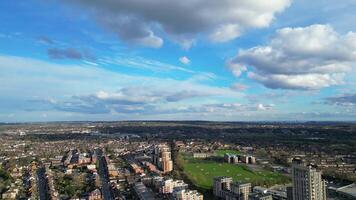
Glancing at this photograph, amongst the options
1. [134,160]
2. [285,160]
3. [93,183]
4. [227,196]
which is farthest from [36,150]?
[227,196]

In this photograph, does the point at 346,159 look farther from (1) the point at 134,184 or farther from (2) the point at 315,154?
(1) the point at 134,184

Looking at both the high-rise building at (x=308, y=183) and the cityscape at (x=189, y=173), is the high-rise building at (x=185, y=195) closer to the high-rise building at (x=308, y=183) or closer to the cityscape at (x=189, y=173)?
the cityscape at (x=189, y=173)

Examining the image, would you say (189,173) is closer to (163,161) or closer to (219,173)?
(219,173)

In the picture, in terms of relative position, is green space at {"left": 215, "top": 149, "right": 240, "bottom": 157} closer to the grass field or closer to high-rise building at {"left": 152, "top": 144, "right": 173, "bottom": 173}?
the grass field

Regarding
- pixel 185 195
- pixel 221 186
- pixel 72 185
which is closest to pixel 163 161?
pixel 72 185

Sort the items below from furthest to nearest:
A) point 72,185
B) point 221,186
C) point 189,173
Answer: point 189,173 < point 72,185 < point 221,186
